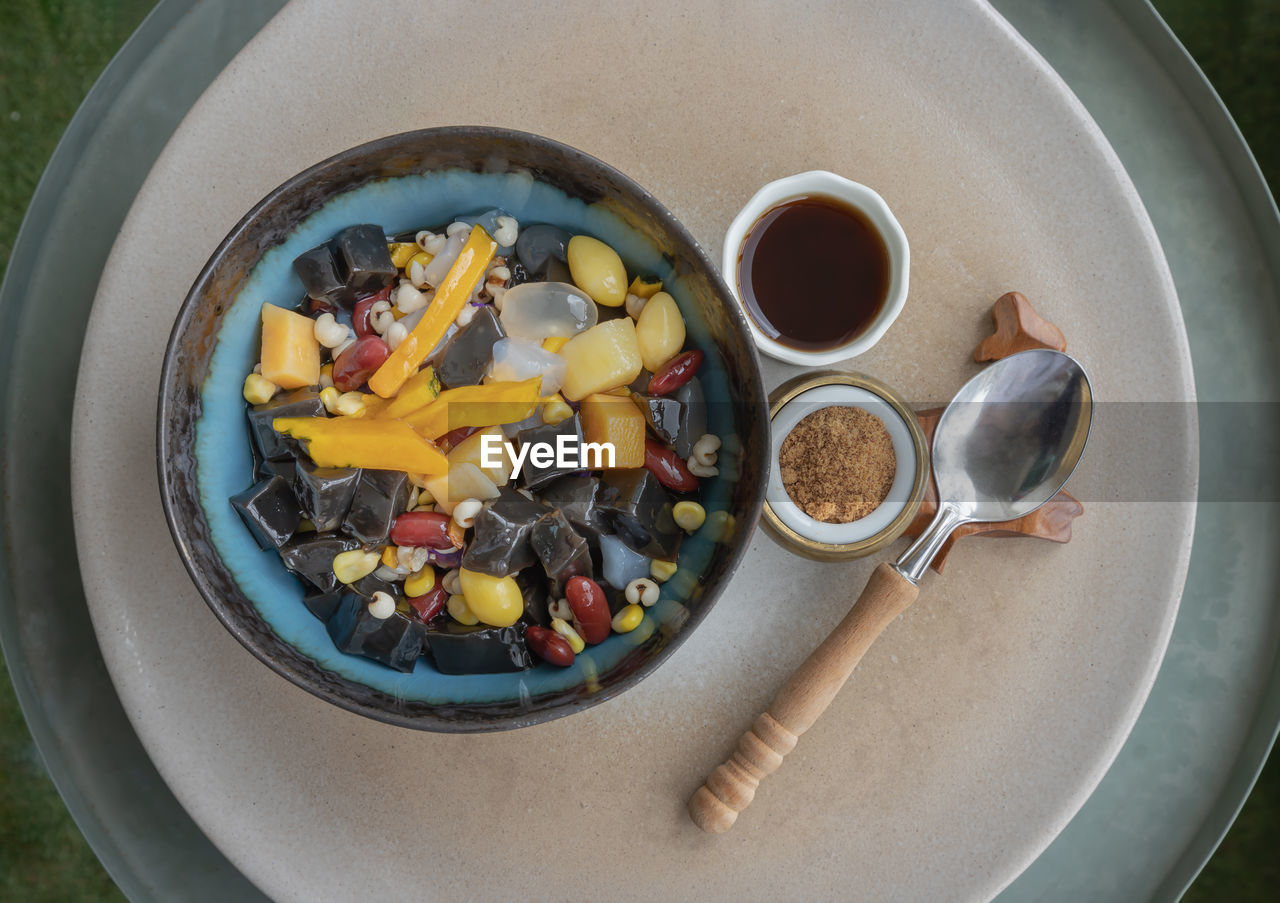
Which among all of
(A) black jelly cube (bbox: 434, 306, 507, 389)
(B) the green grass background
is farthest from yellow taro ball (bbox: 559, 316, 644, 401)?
(B) the green grass background

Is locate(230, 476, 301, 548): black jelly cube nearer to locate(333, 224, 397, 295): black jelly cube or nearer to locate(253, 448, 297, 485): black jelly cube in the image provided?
locate(253, 448, 297, 485): black jelly cube

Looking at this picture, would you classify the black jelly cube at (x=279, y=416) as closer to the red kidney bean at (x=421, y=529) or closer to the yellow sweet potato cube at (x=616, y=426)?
the red kidney bean at (x=421, y=529)

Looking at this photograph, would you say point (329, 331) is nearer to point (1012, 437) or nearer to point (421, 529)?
point (421, 529)

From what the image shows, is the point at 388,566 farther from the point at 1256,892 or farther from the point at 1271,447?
the point at 1256,892

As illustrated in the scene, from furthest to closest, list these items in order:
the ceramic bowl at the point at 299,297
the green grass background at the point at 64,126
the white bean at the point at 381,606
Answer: the green grass background at the point at 64,126 < the white bean at the point at 381,606 < the ceramic bowl at the point at 299,297

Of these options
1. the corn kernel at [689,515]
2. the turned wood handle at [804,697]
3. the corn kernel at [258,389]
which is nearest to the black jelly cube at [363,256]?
the corn kernel at [258,389]

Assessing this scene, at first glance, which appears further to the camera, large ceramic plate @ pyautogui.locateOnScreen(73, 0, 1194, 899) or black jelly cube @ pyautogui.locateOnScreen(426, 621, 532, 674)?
large ceramic plate @ pyautogui.locateOnScreen(73, 0, 1194, 899)

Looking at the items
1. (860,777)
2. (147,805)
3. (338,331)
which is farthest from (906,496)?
(147,805)
